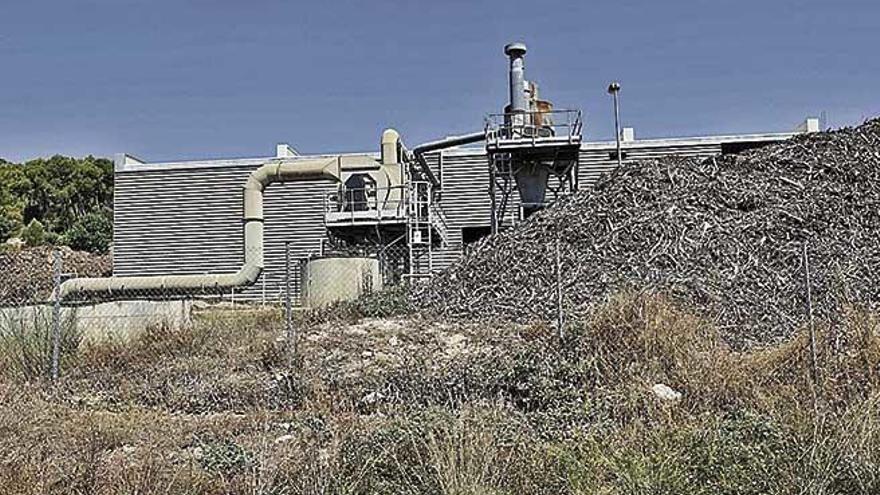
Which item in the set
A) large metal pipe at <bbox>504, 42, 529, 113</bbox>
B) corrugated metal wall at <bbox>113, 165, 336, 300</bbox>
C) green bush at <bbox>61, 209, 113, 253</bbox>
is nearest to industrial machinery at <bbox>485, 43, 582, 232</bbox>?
large metal pipe at <bbox>504, 42, 529, 113</bbox>

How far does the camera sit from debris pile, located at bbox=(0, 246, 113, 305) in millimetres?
27156

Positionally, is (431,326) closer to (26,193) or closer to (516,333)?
(516,333)

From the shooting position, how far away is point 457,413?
6.66 m

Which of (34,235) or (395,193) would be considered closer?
(395,193)

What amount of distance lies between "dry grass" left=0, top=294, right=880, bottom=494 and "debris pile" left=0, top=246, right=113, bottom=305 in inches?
651

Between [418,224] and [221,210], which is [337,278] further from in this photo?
[221,210]

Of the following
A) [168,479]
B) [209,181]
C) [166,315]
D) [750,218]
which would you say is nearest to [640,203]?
[750,218]

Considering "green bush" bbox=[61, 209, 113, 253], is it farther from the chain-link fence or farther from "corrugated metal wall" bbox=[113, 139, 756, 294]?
"corrugated metal wall" bbox=[113, 139, 756, 294]

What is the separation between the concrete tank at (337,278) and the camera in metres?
20.5

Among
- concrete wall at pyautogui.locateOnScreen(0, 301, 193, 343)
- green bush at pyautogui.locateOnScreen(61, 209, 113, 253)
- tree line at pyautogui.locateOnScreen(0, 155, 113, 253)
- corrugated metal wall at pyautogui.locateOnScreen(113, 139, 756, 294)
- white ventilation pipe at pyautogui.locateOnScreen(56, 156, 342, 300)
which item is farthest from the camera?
tree line at pyautogui.locateOnScreen(0, 155, 113, 253)

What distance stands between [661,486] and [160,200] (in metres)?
28.3

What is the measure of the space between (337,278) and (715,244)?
8.95 metres

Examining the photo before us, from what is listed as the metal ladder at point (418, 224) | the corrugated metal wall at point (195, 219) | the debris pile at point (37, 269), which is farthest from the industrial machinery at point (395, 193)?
the corrugated metal wall at point (195, 219)

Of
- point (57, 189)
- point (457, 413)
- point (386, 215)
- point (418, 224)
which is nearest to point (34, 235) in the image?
point (57, 189)
